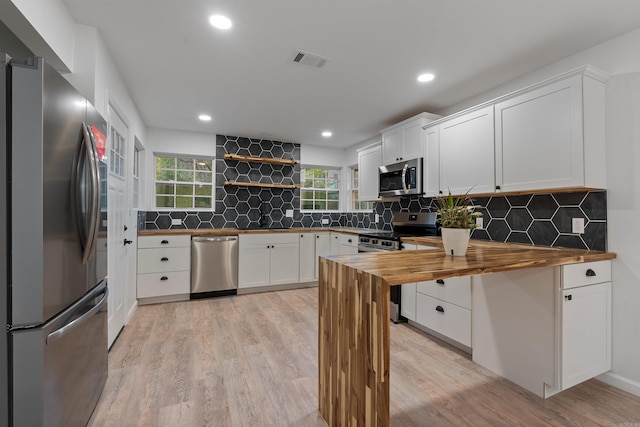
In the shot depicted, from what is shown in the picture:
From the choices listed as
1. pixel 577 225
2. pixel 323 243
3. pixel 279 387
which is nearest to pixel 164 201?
pixel 323 243

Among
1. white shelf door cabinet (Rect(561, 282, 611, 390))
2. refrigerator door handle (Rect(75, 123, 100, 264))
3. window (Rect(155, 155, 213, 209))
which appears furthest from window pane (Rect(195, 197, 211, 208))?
white shelf door cabinet (Rect(561, 282, 611, 390))

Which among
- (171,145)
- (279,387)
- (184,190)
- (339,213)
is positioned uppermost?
(171,145)

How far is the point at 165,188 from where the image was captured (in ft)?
14.3

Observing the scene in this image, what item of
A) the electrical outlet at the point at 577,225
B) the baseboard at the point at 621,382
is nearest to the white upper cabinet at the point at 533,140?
the electrical outlet at the point at 577,225

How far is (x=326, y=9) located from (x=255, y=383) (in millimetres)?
2424

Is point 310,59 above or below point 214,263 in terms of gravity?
above

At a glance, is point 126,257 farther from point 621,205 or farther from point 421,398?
point 621,205

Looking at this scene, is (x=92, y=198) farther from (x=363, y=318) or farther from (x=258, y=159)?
(x=258, y=159)

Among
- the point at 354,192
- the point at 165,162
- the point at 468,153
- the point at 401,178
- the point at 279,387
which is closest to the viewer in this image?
the point at 279,387

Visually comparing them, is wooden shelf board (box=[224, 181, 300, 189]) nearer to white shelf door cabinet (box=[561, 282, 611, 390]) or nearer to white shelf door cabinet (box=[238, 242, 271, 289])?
white shelf door cabinet (box=[238, 242, 271, 289])

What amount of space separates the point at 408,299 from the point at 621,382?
4.98ft

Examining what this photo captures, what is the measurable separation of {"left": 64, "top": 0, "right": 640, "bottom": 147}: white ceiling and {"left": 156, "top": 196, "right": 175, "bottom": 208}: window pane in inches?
56.3

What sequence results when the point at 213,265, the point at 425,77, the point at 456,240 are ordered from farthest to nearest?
the point at 213,265 < the point at 425,77 < the point at 456,240

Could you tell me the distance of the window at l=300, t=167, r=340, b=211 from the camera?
5.28 meters
